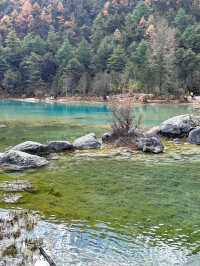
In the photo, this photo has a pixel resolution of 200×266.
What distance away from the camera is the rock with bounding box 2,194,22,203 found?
1412 centimetres

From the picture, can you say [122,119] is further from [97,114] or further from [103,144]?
[97,114]

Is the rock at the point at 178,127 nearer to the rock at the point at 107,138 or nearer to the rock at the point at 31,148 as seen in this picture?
the rock at the point at 107,138

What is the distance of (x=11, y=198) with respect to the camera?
47.4ft

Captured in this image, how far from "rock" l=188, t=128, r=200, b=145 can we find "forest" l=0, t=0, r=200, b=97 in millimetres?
46536

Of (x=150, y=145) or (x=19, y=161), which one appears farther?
(x=150, y=145)

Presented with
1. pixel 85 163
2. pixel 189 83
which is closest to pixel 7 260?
pixel 85 163

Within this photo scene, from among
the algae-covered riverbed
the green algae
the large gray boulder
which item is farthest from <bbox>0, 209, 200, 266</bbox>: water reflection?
the large gray boulder

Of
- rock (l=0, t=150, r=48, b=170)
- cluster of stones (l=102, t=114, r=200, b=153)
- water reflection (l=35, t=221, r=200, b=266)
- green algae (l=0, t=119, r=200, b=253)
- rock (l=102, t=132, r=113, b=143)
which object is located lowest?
water reflection (l=35, t=221, r=200, b=266)

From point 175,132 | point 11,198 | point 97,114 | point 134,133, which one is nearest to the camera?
point 11,198

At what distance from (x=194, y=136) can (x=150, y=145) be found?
3.74 meters

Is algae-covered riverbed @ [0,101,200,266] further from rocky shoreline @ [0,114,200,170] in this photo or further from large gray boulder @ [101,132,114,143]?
large gray boulder @ [101,132,114,143]

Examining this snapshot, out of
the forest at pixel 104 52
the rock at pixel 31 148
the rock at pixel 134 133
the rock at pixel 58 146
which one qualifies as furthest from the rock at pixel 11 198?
the forest at pixel 104 52

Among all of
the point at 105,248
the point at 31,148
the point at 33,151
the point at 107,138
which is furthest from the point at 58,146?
the point at 105,248

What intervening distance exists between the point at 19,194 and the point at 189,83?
61.6 meters
